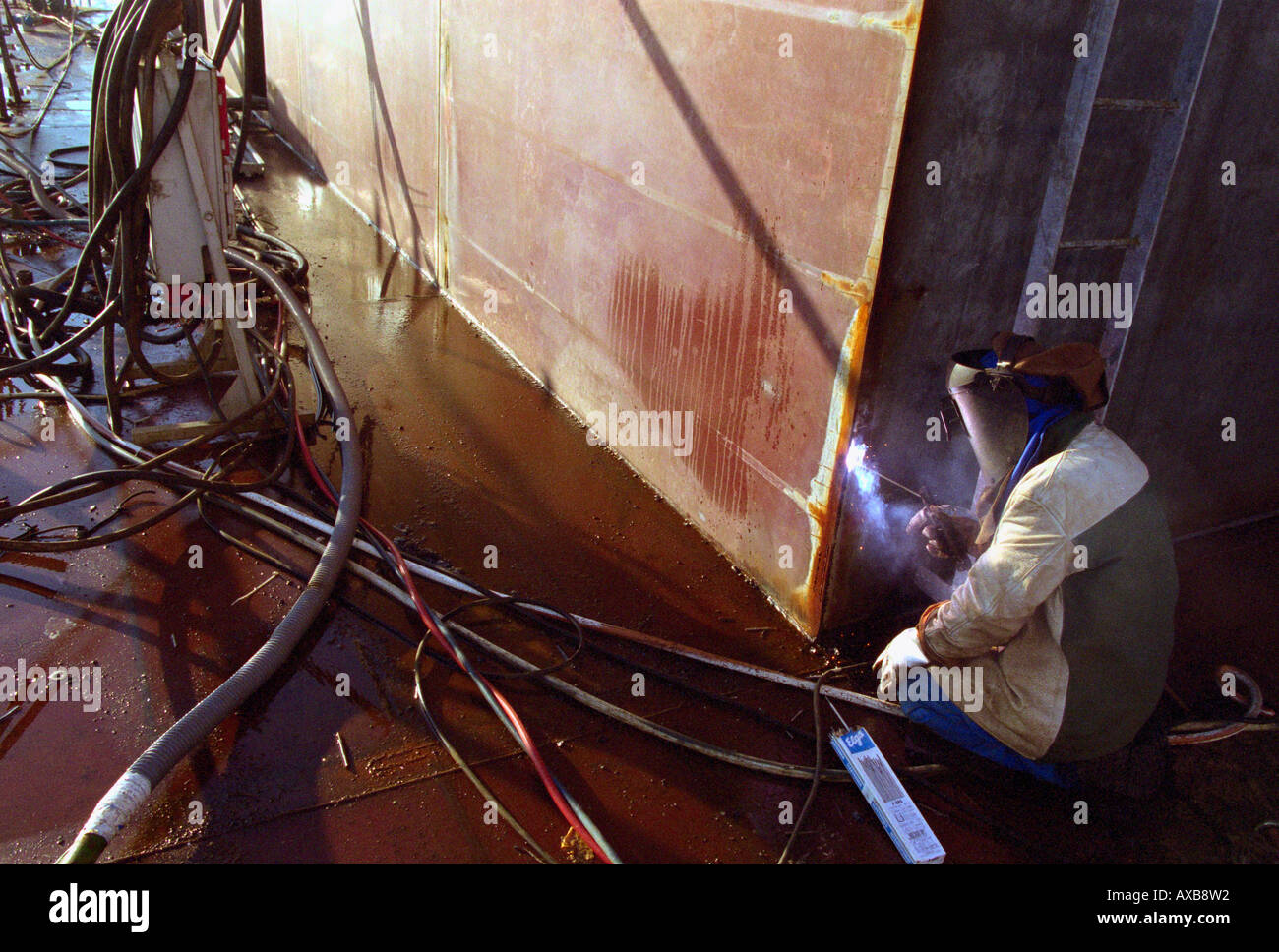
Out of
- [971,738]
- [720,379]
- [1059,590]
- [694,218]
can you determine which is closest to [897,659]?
[971,738]

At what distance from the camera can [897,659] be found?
338 cm

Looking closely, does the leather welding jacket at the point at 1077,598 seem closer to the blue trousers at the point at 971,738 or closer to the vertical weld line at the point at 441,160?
the blue trousers at the point at 971,738

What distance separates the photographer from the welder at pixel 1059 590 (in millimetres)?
2836

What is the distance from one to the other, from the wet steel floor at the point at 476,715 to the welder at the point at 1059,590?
285 millimetres

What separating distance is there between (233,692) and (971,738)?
271 cm

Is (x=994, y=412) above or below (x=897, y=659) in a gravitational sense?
above

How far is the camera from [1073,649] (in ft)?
9.69

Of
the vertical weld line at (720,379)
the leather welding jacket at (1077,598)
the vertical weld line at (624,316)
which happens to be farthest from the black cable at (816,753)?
the vertical weld line at (624,316)

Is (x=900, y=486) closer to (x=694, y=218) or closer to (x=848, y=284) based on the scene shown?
(x=848, y=284)

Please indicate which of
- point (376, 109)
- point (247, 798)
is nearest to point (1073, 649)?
point (247, 798)

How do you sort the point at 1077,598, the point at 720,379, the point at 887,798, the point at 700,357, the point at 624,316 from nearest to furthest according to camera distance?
the point at 1077,598 → the point at 887,798 → the point at 720,379 → the point at 700,357 → the point at 624,316

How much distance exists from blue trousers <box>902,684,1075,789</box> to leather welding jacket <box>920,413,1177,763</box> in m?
0.11

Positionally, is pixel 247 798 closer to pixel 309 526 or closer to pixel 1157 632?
pixel 309 526

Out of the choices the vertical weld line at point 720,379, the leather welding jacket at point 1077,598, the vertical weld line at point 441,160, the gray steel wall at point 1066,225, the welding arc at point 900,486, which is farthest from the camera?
the vertical weld line at point 441,160
